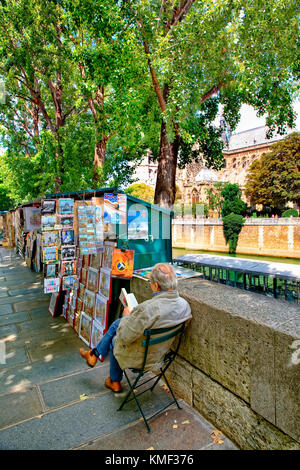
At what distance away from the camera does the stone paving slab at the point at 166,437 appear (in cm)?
233

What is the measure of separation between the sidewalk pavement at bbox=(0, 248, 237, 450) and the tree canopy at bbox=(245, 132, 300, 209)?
41.0 metres

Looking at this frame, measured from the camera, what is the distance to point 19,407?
2.89 metres

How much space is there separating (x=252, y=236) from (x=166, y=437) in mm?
34734

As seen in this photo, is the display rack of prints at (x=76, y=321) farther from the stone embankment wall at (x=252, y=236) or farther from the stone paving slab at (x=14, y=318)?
the stone embankment wall at (x=252, y=236)

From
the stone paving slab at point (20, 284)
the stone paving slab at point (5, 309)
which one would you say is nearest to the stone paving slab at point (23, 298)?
the stone paving slab at point (5, 309)

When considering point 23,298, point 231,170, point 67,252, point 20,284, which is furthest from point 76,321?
point 231,170

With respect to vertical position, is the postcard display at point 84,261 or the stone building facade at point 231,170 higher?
the stone building facade at point 231,170

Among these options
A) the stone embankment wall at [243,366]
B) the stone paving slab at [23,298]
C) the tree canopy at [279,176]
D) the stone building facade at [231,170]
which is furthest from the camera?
the stone building facade at [231,170]

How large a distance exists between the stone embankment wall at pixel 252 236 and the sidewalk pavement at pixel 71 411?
3100cm

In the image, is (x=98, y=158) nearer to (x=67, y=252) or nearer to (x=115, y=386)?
(x=67, y=252)
